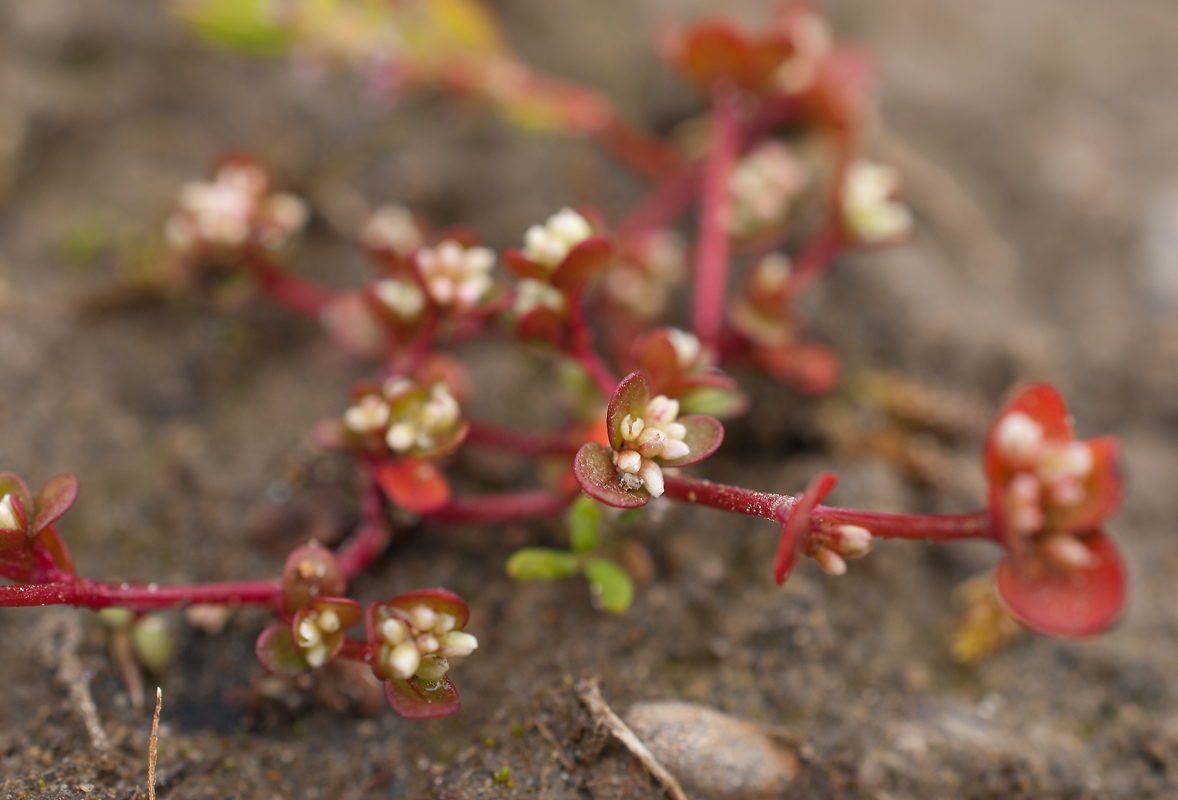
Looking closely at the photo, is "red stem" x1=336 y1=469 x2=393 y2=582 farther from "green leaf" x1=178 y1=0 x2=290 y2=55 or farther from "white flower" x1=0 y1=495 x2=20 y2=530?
"green leaf" x1=178 y1=0 x2=290 y2=55

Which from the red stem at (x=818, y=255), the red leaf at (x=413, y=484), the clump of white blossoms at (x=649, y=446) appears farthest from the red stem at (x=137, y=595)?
the red stem at (x=818, y=255)

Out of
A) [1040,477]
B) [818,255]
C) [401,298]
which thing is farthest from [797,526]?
[818,255]

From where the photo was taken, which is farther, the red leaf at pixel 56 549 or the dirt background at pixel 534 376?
the dirt background at pixel 534 376

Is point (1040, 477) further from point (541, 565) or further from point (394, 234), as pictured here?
point (394, 234)

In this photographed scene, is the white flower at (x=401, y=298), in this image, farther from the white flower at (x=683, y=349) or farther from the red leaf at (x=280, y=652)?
the red leaf at (x=280, y=652)

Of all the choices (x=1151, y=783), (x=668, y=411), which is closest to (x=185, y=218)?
(x=668, y=411)

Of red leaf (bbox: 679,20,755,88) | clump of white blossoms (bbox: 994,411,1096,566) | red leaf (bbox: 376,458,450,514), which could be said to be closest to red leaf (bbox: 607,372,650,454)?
red leaf (bbox: 376,458,450,514)

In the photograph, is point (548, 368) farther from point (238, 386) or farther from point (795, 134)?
point (795, 134)
